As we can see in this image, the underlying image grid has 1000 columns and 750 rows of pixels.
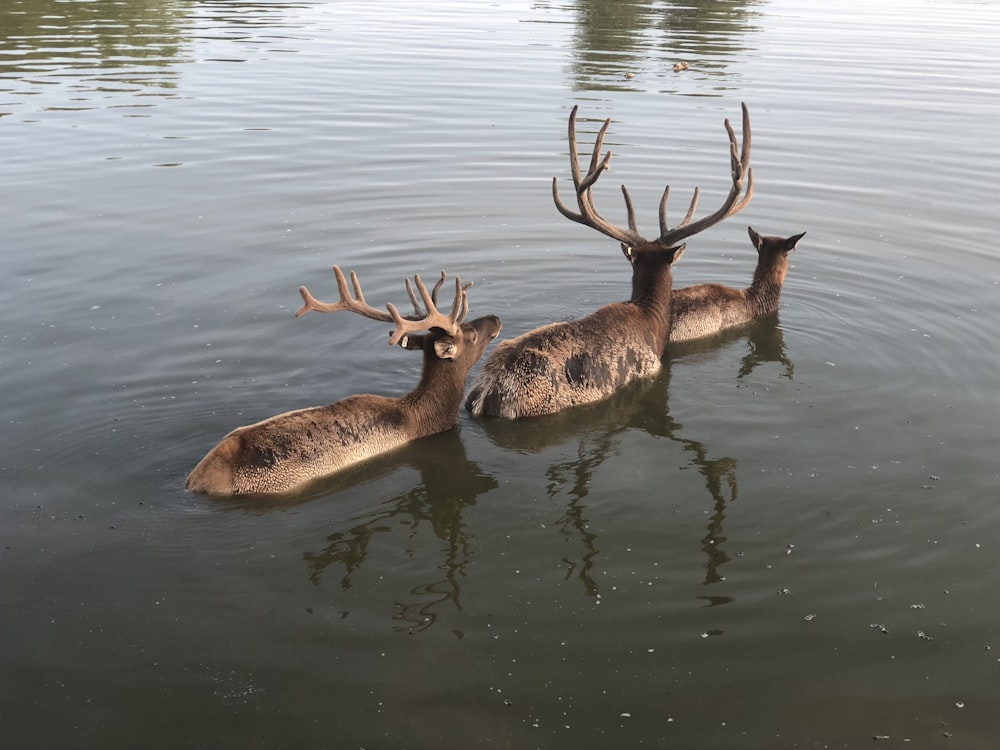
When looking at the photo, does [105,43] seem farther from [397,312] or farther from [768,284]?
[397,312]

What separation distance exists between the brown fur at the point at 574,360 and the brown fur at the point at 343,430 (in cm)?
28

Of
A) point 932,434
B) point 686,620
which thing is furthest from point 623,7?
point 686,620

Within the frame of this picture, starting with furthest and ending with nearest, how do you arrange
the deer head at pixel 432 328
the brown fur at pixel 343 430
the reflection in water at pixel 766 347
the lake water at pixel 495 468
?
the reflection in water at pixel 766 347, the deer head at pixel 432 328, the brown fur at pixel 343 430, the lake water at pixel 495 468

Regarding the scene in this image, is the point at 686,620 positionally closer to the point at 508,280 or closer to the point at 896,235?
the point at 508,280

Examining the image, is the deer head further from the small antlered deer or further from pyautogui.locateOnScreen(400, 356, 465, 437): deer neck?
the small antlered deer

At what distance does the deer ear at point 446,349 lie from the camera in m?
7.70

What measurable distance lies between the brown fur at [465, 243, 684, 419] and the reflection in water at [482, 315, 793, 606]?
11 cm

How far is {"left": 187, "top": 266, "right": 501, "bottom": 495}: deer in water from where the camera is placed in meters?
6.75

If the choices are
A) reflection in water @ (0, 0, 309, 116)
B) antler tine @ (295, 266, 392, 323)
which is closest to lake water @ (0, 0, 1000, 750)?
antler tine @ (295, 266, 392, 323)

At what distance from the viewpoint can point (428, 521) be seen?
670 cm

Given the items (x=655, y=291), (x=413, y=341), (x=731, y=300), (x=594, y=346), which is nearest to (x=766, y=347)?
(x=731, y=300)

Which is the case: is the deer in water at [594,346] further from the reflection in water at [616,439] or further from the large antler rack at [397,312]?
the large antler rack at [397,312]

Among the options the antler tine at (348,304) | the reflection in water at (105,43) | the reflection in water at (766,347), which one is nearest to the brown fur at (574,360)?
the reflection in water at (766,347)

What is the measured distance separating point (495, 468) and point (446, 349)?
0.95 metres
